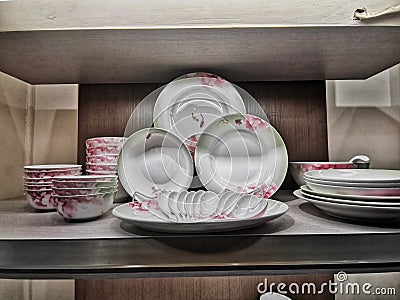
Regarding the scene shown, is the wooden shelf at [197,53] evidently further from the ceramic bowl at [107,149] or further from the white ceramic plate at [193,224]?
the white ceramic plate at [193,224]

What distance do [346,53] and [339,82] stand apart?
10.5 inches

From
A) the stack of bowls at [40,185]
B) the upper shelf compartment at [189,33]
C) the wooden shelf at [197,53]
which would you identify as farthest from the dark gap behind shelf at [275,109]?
the stack of bowls at [40,185]

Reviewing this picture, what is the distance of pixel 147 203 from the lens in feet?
1.70

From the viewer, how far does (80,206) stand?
521mm

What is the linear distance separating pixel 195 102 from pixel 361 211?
1.47 feet

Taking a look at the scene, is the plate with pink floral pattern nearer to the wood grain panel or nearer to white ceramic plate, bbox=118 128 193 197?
white ceramic plate, bbox=118 128 193 197

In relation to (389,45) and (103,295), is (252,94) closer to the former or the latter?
(389,45)

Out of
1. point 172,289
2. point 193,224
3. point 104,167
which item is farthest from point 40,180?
point 172,289

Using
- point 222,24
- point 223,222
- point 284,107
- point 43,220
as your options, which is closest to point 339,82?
point 284,107

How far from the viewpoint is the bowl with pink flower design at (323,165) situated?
27.5 inches

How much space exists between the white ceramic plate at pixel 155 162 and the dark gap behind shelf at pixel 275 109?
0.19 meters

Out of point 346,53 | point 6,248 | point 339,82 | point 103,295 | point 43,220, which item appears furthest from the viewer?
point 339,82

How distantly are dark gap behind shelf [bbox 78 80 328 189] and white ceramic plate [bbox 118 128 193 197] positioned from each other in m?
0.19

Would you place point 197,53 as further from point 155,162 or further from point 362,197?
point 362,197
